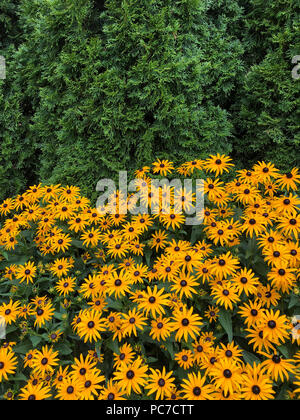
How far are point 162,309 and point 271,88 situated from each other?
3.00 metres

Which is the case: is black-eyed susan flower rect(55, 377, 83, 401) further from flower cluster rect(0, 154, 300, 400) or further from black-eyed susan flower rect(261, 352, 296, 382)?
black-eyed susan flower rect(261, 352, 296, 382)

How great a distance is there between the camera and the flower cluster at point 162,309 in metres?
1.96

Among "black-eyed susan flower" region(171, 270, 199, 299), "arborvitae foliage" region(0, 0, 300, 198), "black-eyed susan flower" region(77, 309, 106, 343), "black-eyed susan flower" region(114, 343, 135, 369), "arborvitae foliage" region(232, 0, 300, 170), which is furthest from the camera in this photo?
"arborvitae foliage" region(232, 0, 300, 170)

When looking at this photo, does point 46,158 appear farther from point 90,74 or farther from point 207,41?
point 207,41

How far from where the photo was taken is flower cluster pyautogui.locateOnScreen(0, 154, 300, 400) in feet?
6.43

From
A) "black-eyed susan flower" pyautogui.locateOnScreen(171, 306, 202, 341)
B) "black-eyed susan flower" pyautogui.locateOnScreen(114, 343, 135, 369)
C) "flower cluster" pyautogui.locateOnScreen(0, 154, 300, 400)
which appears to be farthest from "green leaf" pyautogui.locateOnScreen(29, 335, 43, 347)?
"black-eyed susan flower" pyautogui.locateOnScreen(171, 306, 202, 341)

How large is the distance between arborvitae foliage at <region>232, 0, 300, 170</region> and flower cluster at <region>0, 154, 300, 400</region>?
1.06 m

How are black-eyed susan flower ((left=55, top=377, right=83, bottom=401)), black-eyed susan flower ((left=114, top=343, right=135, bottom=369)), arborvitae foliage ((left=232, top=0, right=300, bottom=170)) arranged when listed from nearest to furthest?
black-eyed susan flower ((left=55, top=377, right=83, bottom=401))
black-eyed susan flower ((left=114, top=343, right=135, bottom=369))
arborvitae foliage ((left=232, top=0, right=300, bottom=170))

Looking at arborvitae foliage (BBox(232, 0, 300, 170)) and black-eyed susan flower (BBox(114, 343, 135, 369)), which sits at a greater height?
arborvitae foliage (BBox(232, 0, 300, 170))

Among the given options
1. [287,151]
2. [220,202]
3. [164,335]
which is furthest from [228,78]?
[164,335]

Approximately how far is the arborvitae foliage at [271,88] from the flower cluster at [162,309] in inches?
41.8

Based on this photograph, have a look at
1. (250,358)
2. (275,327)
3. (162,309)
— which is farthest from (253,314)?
(162,309)
